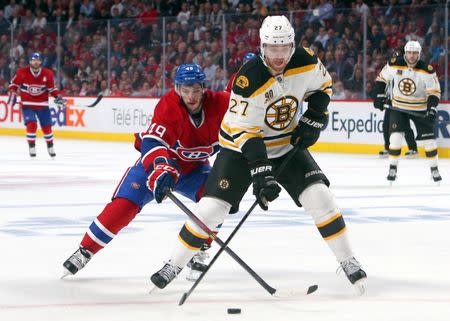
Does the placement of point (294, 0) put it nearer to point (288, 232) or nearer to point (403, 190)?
point (403, 190)

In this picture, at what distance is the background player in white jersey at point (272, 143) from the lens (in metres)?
4.85

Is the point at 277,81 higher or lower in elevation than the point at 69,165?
higher

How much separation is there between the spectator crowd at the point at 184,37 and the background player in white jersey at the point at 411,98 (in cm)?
272

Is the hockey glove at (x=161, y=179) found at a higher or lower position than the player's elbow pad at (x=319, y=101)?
lower

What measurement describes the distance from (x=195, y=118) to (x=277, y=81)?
1.92ft

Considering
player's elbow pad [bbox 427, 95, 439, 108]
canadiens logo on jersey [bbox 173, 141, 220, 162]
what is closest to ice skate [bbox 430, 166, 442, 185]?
player's elbow pad [bbox 427, 95, 439, 108]

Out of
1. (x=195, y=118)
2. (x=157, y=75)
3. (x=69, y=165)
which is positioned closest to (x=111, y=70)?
(x=157, y=75)

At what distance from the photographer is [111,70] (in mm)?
18781

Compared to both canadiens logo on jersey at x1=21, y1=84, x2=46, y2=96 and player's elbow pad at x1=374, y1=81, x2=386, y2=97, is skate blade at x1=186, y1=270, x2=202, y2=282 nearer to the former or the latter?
player's elbow pad at x1=374, y1=81, x2=386, y2=97

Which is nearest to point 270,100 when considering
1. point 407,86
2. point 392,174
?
point 392,174

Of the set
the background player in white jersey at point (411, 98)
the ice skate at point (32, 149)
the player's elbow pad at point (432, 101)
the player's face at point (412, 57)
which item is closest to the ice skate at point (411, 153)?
the background player in white jersey at point (411, 98)

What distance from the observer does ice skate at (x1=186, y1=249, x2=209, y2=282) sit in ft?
17.9

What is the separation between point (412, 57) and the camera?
37.3 ft

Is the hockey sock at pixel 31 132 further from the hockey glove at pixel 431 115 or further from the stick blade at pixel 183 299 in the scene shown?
the stick blade at pixel 183 299
